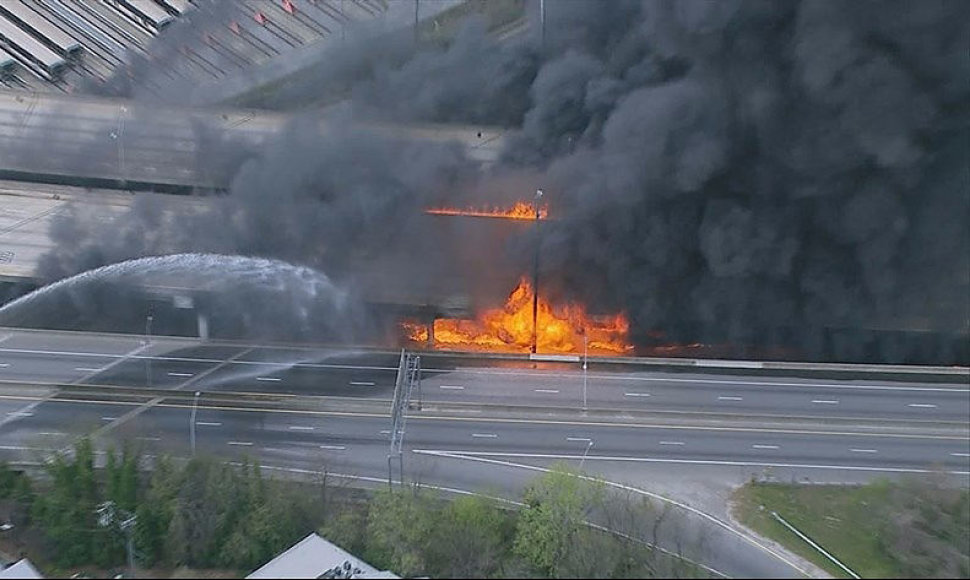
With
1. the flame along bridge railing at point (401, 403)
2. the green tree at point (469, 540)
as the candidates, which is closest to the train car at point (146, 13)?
the flame along bridge railing at point (401, 403)

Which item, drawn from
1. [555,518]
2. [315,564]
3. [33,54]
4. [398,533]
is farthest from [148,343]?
[33,54]

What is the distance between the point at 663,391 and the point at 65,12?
130 ft

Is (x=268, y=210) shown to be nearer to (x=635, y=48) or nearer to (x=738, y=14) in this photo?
(x=635, y=48)

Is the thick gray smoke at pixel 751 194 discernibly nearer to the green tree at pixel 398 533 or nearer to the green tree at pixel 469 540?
the green tree at pixel 469 540

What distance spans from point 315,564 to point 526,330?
1347 cm

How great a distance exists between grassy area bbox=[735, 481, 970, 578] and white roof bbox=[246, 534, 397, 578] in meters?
9.65

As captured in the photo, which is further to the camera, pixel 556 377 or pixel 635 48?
pixel 635 48

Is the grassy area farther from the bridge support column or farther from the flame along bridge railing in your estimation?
the bridge support column

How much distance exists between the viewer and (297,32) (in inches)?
1834

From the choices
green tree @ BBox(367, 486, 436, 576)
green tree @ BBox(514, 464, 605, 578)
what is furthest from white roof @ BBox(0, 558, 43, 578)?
green tree @ BBox(514, 464, 605, 578)

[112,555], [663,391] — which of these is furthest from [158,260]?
[663,391]

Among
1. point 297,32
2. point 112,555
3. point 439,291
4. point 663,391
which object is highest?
point 297,32

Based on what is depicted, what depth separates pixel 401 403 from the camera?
79.9ft

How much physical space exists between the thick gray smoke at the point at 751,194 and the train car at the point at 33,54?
53.6 feet
